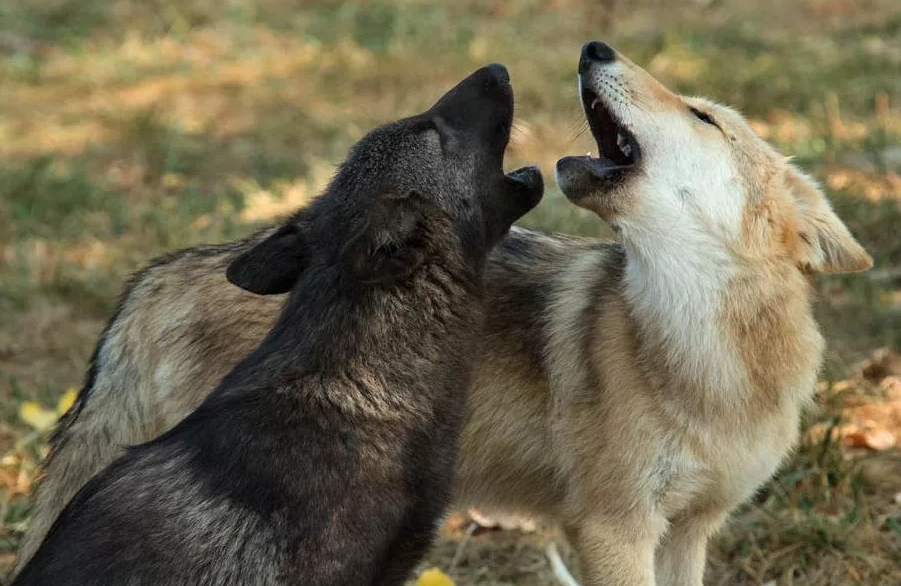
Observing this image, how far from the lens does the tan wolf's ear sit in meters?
4.27

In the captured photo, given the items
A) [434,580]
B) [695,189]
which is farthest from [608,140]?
→ [434,580]

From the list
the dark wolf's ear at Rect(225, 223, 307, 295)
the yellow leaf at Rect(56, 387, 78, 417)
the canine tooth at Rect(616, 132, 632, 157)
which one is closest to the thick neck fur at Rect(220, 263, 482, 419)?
the dark wolf's ear at Rect(225, 223, 307, 295)

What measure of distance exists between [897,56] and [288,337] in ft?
28.0

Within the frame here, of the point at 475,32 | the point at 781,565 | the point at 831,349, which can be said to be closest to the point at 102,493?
the point at 781,565

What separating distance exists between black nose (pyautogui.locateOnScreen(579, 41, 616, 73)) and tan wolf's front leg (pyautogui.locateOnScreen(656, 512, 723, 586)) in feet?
5.33

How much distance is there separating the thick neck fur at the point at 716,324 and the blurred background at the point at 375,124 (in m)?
0.78

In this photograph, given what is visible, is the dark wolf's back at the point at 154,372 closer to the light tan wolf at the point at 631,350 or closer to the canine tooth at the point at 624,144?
the light tan wolf at the point at 631,350

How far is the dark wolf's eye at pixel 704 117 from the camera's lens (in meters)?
4.42

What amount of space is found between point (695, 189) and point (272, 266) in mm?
Result: 1438

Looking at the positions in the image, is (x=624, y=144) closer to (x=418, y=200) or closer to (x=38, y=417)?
(x=418, y=200)

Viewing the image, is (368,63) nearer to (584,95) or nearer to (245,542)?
(584,95)

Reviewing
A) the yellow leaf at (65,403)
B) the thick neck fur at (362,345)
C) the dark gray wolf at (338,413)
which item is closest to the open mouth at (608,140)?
the dark gray wolf at (338,413)

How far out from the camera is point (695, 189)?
4258 millimetres

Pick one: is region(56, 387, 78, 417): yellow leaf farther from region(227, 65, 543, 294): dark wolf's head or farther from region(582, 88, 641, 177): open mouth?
region(582, 88, 641, 177): open mouth
